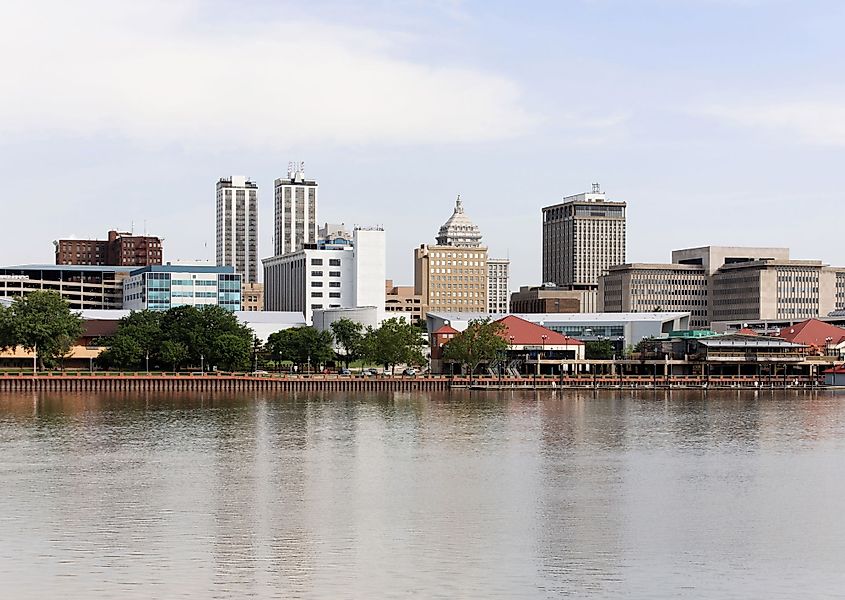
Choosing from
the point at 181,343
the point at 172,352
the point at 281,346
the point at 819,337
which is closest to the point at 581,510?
the point at 172,352

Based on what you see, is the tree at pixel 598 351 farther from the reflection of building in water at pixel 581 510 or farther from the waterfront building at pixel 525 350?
the reflection of building in water at pixel 581 510

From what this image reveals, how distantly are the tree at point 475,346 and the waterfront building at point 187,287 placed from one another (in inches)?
2081

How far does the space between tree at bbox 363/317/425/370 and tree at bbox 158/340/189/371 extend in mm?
22483

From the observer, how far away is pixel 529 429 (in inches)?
3159

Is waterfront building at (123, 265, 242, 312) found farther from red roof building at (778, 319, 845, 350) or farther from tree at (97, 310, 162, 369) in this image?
red roof building at (778, 319, 845, 350)

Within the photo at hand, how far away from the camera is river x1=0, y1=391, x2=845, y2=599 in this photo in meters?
32.9

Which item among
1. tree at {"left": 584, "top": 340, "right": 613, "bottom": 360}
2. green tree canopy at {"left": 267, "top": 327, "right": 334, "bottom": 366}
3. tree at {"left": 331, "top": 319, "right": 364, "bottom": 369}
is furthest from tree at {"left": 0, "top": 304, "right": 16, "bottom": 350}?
tree at {"left": 584, "top": 340, "right": 613, "bottom": 360}

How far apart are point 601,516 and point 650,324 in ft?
482

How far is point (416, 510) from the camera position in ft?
144

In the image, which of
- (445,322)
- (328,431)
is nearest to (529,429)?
(328,431)

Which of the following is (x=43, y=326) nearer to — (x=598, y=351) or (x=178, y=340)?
(x=178, y=340)

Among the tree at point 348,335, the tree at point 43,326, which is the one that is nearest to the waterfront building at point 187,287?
the tree at point 348,335

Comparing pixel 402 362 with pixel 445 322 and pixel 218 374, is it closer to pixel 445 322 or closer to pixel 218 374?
pixel 218 374

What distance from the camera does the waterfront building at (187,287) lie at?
193 m
